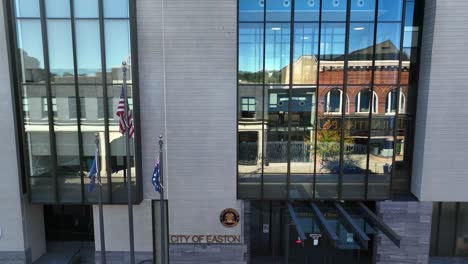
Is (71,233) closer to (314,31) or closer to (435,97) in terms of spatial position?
(314,31)

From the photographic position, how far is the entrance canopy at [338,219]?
11.6m

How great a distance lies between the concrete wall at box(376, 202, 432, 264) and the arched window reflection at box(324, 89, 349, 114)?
4193 millimetres

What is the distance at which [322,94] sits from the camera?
11.7 metres

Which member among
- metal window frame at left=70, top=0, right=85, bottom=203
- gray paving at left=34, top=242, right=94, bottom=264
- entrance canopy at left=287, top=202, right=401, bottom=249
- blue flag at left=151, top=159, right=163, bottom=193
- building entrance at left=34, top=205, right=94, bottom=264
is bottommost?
gray paving at left=34, top=242, right=94, bottom=264

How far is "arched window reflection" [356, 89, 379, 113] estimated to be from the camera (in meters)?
11.7

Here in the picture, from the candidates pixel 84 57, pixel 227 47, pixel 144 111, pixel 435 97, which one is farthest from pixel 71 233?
pixel 435 97

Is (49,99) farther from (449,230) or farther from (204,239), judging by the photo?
(449,230)

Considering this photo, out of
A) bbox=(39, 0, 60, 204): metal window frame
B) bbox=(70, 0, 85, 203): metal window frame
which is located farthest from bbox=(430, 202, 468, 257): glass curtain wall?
bbox=(39, 0, 60, 204): metal window frame

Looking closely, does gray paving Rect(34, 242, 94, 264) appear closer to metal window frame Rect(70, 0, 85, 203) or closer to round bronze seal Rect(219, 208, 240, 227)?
metal window frame Rect(70, 0, 85, 203)

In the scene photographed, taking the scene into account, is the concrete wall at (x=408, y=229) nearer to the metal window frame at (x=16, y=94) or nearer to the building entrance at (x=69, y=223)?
the building entrance at (x=69, y=223)

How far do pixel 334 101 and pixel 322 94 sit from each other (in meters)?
0.53

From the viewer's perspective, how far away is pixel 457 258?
13023 millimetres

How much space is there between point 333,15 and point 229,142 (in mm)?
6017

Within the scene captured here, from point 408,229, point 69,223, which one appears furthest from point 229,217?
point 69,223
